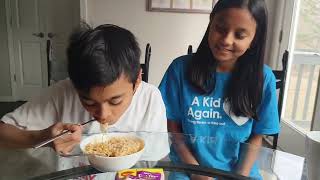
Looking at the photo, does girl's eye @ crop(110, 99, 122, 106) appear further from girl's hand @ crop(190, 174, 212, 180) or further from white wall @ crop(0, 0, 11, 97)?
white wall @ crop(0, 0, 11, 97)

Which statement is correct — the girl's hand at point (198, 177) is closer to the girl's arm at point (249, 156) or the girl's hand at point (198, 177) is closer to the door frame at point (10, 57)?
the girl's arm at point (249, 156)

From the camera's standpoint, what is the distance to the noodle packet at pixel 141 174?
97 cm

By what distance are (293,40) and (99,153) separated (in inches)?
100

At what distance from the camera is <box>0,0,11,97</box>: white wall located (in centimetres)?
389

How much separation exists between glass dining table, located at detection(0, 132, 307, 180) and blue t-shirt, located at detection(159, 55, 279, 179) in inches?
0.6

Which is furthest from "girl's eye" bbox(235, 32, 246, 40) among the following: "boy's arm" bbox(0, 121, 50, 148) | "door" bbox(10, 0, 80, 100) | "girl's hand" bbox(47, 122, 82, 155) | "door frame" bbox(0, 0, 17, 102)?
"door frame" bbox(0, 0, 17, 102)

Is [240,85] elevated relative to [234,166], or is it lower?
elevated

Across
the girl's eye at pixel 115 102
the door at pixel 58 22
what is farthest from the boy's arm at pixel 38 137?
the door at pixel 58 22

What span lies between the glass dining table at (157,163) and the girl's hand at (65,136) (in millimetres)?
55

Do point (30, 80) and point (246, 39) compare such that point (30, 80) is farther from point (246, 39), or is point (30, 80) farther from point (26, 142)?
point (246, 39)

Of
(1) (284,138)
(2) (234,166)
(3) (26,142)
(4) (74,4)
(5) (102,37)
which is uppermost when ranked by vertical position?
(4) (74,4)

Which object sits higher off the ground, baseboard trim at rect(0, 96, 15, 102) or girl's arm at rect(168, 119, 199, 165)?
girl's arm at rect(168, 119, 199, 165)

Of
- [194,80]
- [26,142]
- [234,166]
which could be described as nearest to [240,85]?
[194,80]

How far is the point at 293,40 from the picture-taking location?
9.30 ft
